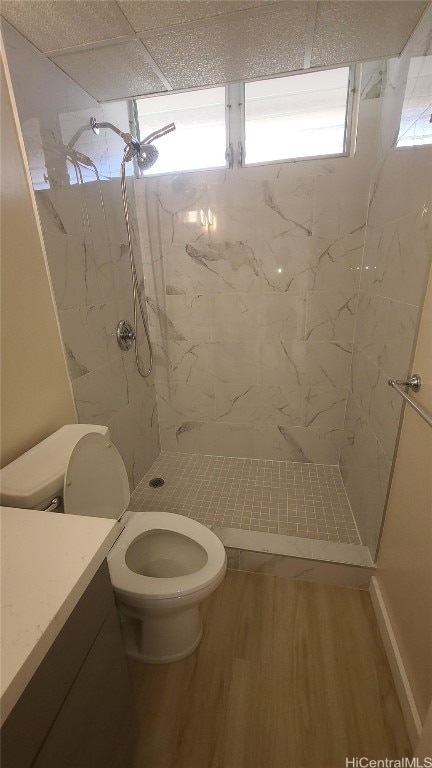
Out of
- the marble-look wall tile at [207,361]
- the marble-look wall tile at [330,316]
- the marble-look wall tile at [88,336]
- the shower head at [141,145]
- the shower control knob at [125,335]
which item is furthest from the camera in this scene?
the marble-look wall tile at [207,361]

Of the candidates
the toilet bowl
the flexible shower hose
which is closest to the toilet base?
the toilet bowl

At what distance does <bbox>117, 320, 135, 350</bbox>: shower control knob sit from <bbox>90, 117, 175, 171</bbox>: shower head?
0.82 m

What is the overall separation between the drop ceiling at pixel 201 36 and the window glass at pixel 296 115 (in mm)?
455

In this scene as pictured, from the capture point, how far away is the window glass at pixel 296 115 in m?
1.66

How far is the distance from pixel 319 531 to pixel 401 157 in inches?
68.2

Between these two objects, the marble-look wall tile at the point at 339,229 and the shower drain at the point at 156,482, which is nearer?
the marble-look wall tile at the point at 339,229

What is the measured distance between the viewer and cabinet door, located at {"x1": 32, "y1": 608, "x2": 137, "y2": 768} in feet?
1.76

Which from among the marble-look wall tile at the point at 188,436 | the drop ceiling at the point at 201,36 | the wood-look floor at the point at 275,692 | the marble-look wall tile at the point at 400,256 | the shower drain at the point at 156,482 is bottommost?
the wood-look floor at the point at 275,692

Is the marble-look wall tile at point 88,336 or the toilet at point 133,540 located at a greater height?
the marble-look wall tile at point 88,336

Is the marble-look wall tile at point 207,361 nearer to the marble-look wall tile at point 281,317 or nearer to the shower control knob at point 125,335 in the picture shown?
the marble-look wall tile at point 281,317

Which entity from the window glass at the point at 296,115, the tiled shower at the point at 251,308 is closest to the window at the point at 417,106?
the tiled shower at the point at 251,308

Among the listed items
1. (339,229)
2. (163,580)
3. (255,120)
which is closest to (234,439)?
(163,580)

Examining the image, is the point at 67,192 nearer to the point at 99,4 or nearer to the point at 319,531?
the point at 99,4

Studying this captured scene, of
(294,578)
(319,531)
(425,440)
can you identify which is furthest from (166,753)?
(425,440)
